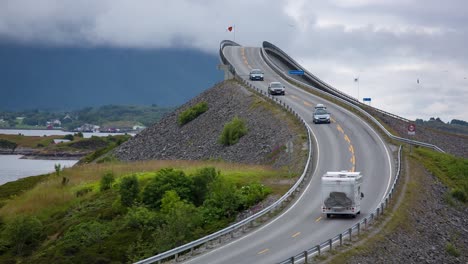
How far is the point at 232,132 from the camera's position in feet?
246

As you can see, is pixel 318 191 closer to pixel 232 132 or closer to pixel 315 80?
pixel 232 132

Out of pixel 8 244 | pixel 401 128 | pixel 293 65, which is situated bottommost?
A: pixel 8 244

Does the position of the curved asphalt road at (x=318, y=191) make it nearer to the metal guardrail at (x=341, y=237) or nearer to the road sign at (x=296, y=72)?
the metal guardrail at (x=341, y=237)

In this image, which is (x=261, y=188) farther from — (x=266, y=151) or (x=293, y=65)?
(x=293, y=65)

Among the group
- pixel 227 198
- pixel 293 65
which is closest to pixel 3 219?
pixel 227 198

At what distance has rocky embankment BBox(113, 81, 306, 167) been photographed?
223 feet

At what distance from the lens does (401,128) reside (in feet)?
251

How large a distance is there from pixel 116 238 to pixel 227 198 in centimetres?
657

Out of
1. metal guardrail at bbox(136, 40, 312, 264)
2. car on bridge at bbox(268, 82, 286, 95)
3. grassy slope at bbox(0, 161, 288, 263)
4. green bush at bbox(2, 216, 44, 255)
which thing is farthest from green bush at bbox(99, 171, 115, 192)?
car on bridge at bbox(268, 82, 286, 95)

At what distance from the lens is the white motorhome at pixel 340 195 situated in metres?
39.8

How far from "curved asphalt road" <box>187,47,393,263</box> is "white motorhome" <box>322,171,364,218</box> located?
553mm

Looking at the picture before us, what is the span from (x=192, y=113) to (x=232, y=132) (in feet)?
60.6

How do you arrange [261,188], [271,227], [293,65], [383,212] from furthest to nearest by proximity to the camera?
[293,65] → [261,188] → [383,212] → [271,227]

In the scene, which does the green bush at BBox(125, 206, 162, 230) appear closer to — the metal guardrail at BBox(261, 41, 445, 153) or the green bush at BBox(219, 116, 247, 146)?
the metal guardrail at BBox(261, 41, 445, 153)
